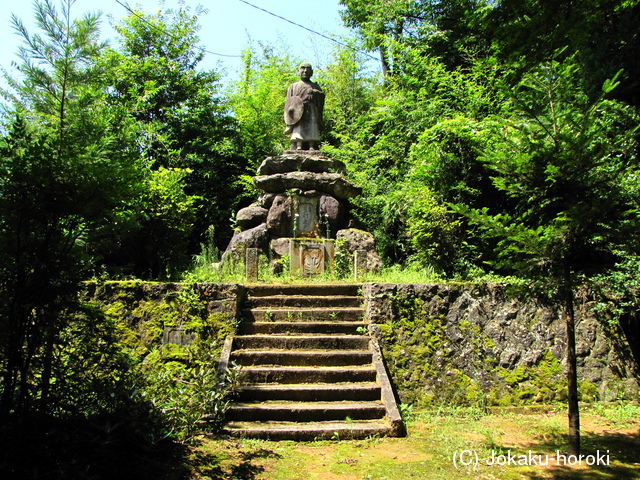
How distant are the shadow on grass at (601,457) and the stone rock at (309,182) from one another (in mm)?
7724

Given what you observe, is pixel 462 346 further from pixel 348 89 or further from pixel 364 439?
pixel 348 89

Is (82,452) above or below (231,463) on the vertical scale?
above

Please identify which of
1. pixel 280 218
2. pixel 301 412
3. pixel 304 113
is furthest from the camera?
pixel 304 113

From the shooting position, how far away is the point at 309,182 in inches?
448

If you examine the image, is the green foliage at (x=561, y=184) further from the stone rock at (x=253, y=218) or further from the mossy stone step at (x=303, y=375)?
the stone rock at (x=253, y=218)

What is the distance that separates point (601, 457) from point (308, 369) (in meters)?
3.15

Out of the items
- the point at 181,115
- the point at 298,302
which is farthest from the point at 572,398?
the point at 181,115

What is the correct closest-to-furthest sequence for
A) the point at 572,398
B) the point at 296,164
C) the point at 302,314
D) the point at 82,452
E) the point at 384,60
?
the point at 82,452
the point at 572,398
the point at 302,314
the point at 296,164
the point at 384,60

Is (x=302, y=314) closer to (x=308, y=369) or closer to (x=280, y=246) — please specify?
(x=308, y=369)

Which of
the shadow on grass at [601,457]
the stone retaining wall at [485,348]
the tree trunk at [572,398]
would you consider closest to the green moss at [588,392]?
the stone retaining wall at [485,348]

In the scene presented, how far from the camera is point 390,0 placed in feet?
64.6

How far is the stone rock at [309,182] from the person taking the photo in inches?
448

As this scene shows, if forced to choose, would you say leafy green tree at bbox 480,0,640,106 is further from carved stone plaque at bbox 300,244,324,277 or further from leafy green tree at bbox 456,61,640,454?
carved stone plaque at bbox 300,244,324,277

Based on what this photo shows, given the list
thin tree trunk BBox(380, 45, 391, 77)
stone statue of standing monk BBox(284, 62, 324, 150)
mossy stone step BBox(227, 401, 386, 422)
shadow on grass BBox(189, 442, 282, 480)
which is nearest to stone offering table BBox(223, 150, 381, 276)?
stone statue of standing monk BBox(284, 62, 324, 150)
